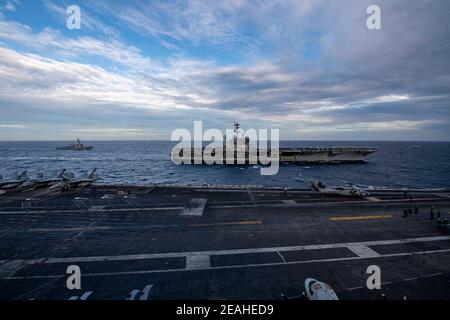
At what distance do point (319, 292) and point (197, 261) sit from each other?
872 cm

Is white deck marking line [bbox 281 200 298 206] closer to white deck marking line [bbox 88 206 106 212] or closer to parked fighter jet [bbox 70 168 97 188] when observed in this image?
white deck marking line [bbox 88 206 106 212]

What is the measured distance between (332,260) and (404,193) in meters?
28.7

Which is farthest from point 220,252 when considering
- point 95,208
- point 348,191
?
point 348,191

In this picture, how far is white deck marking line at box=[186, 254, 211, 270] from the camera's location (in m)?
17.3

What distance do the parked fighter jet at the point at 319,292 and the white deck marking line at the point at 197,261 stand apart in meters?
6.89

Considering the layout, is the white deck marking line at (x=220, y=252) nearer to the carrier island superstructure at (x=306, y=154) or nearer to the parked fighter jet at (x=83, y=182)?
the parked fighter jet at (x=83, y=182)

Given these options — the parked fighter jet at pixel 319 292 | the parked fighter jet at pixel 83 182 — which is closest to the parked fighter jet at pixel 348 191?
the parked fighter jet at pixel 319 292

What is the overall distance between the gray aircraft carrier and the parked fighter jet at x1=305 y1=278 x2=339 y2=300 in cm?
174

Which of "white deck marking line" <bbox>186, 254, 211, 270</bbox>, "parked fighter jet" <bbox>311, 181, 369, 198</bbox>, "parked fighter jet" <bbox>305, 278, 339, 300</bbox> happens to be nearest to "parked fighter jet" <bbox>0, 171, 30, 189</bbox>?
"white deck marking line" <bbox>186, 254, 211, 270</bbox>

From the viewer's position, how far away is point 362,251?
1969 cm

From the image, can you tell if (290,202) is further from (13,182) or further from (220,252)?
(13,182)

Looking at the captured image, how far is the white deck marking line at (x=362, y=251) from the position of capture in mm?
19031
